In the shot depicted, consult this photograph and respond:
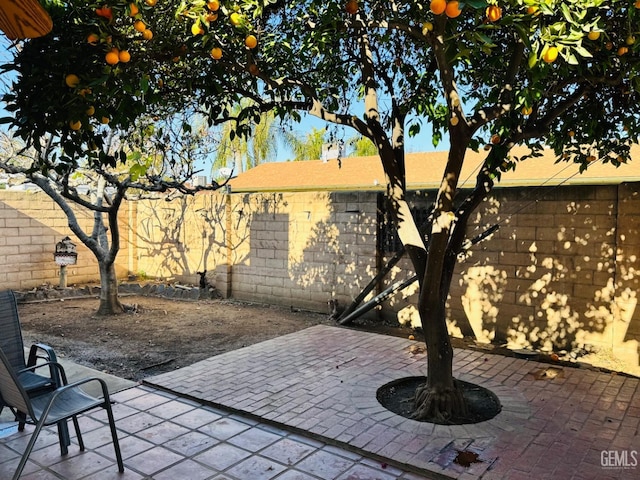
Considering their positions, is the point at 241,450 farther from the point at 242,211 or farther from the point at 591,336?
the point at 242,211

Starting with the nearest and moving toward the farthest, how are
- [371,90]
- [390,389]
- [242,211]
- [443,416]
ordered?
[443,416] < [371,90] < [390,389] < [242,211]

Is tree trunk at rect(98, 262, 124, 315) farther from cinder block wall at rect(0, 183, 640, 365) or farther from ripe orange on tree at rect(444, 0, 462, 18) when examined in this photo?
ripe orange on tree at rect(444, 0, 462, 18)

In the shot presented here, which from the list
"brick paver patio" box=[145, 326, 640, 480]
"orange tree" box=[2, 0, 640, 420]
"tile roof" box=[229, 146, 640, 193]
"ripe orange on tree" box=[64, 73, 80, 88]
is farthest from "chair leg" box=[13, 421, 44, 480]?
"tile roof" box=[229, 146, 640, 193]

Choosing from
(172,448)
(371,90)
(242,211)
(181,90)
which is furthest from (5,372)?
(242,211)

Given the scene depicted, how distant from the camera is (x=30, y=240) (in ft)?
30.1

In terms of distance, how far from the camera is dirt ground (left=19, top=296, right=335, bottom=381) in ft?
18.3

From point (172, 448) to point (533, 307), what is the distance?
452 cm

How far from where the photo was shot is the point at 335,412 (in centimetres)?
390

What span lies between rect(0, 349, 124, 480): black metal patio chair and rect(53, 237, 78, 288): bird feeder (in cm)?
634

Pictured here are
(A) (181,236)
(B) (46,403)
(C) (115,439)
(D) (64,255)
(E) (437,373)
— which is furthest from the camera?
(A) (181,236)

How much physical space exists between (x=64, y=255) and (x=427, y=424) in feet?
25.5

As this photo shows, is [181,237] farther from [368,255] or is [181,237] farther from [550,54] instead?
[550,54]

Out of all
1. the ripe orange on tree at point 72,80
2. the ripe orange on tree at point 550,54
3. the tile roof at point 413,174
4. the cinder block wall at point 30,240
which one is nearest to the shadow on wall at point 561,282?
the tile roof at point 413,174

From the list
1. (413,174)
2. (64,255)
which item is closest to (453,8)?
(64,255)
